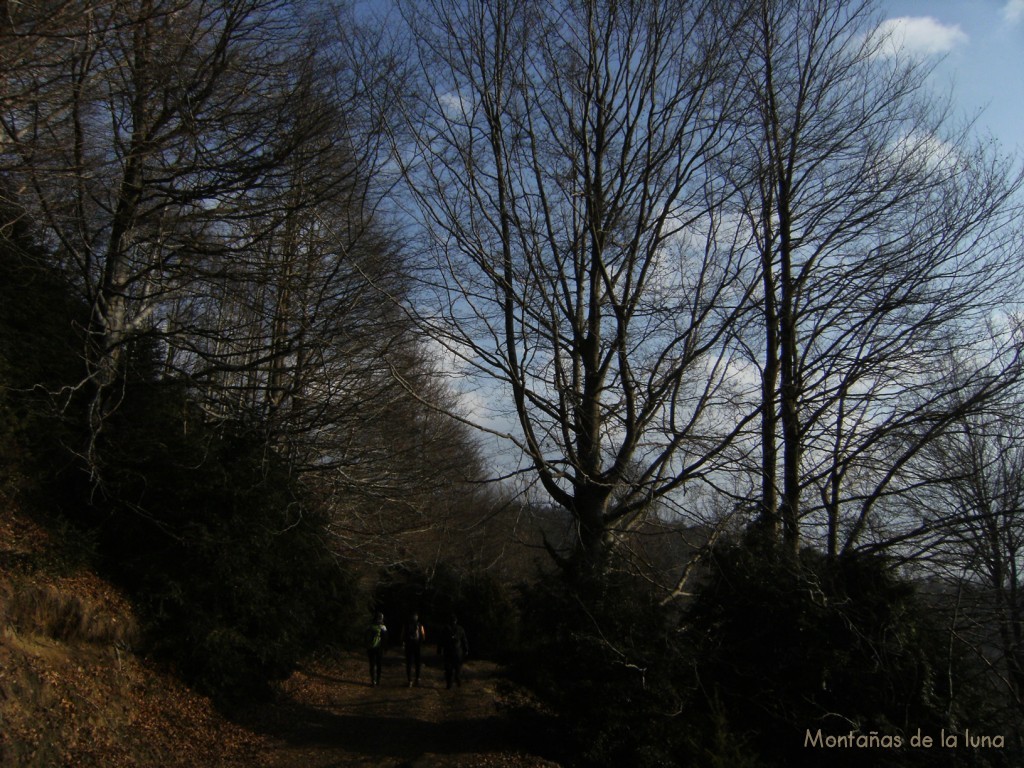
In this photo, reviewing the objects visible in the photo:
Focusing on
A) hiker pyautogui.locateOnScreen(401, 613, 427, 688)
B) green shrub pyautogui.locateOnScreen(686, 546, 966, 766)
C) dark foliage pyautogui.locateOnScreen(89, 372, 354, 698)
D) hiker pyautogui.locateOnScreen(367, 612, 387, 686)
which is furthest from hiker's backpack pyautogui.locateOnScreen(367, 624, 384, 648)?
green shrub pyautogui.locateOnScreen(686, 546, 966, 766)

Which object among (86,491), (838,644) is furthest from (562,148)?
(86,491)

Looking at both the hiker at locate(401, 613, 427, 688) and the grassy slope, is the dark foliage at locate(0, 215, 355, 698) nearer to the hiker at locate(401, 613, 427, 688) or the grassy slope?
the grassy slope

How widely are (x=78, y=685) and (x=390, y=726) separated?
4831 millimetres

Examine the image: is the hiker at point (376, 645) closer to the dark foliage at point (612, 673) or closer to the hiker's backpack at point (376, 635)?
the hiker's backpack at point (376, 635)

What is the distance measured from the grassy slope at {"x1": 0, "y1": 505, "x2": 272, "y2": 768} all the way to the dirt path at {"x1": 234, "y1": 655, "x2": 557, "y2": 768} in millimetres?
757

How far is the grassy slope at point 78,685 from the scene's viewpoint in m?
6.70

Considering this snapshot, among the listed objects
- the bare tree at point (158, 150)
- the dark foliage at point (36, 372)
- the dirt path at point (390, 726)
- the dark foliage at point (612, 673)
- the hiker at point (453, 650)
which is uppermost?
the bare tree at point (158, 150)

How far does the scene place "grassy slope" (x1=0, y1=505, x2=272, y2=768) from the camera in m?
6.70

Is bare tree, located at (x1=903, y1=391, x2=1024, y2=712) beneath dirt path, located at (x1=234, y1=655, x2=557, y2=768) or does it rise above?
above

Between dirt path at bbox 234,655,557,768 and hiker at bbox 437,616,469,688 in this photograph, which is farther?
hiker at bbox 437,616,469,688

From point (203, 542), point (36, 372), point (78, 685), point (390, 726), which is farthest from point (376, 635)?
point (36, 372)

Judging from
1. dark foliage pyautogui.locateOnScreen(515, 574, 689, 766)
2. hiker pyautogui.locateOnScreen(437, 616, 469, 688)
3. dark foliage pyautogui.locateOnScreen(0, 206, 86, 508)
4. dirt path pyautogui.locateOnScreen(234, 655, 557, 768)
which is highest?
dark foliage pyautogui.locateOnScreen(0, 206, 86, 508)

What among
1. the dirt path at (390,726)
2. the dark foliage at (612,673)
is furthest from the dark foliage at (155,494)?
the dark foliage at (612,673)

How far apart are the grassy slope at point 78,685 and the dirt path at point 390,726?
757 millimetres
